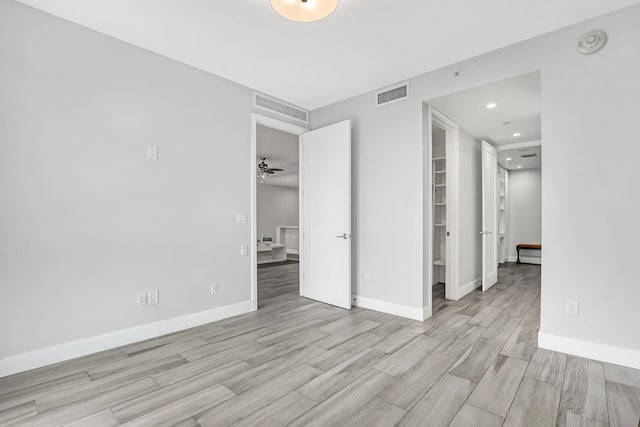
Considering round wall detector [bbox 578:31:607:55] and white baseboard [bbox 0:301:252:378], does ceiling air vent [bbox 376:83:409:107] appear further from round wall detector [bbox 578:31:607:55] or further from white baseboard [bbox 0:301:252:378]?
white baseboard [bbox 0:301:252:378]

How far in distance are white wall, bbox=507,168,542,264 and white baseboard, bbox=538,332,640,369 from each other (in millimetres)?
5812

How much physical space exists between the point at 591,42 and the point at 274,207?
9.86 m

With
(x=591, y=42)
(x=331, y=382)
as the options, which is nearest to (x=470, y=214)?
(x=591, y=42)

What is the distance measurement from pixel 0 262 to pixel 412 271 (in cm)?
365

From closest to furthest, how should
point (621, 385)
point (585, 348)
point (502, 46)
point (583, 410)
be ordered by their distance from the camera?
1. point (583, 410)
2. point (621, 385)
3. point (585, 348)
4. point (502, 46)

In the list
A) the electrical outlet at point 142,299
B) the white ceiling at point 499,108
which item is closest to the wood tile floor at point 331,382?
the electrical outlet at point 142,299

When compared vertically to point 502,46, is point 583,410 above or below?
below

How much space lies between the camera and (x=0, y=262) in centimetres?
220

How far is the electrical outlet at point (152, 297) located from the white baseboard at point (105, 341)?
21 cm

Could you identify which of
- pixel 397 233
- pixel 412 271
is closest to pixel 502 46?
pixel 397 233

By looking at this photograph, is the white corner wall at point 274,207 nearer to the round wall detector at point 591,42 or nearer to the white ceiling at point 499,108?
the white ceiling at point 499,108

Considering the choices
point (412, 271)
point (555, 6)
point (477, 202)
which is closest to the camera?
point (555, 6)

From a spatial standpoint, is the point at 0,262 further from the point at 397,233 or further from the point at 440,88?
the point at 440,88

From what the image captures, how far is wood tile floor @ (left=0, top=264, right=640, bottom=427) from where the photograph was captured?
69.7 inches
